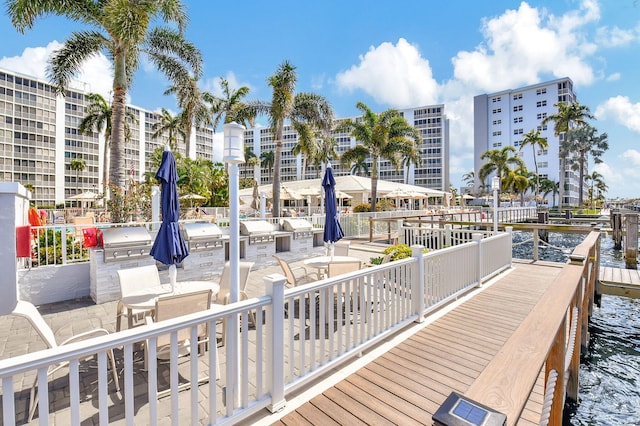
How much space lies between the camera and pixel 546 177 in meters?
54.6

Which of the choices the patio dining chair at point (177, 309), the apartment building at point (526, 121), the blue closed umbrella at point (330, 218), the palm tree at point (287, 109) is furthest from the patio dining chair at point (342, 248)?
the apartment building at point (526, 121)

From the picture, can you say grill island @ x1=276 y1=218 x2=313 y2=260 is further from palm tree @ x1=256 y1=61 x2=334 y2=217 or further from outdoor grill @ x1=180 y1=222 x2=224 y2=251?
palm tree @ x1=256 y1=61 x2=334 y2=217

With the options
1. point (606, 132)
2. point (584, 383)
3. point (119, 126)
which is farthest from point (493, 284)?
point (606, 132)

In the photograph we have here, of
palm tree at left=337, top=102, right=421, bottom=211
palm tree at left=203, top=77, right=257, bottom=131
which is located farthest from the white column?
palm tree at left=337, top=102, right=421, bottom=211

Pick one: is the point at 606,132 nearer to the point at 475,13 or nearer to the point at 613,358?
the point at 475,13

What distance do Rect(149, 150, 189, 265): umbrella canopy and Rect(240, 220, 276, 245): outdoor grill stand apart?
4.11 m

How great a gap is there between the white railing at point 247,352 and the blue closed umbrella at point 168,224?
4.13 ft

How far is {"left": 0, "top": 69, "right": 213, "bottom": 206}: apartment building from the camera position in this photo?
41.2 m

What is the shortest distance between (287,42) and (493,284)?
14267mm

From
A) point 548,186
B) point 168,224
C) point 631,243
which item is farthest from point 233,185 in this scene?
point 548,186

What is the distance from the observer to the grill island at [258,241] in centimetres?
860

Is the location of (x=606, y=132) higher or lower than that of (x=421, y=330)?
higher

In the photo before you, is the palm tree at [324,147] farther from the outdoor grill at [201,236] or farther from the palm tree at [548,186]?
the palm tree at [548,186]

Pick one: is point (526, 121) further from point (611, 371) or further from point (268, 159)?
point (611, 371)
